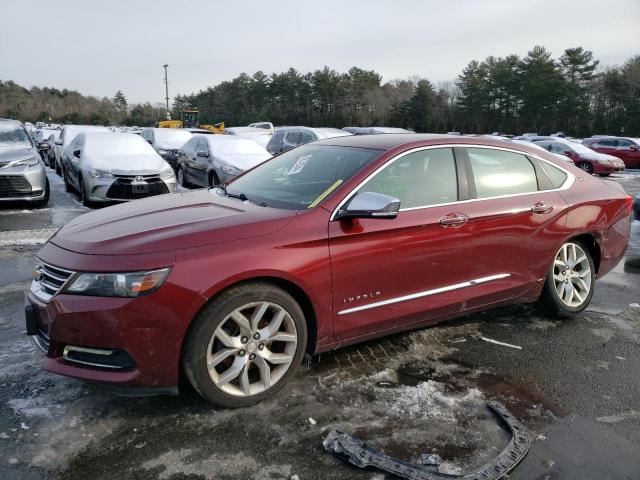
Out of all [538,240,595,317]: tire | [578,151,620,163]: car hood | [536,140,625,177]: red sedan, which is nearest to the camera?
→ [538,240,595,317]: tire

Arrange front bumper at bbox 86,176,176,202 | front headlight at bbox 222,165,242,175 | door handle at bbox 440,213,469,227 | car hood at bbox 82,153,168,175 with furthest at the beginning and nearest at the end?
front headlight at bbox 222,165,242,175 → car hood at bbox 82,153,168,175 → front bumper at bbox 86,176,176,202 → door handle at bbox 440,213,469,227

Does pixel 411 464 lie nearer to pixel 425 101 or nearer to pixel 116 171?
pixel 116 171

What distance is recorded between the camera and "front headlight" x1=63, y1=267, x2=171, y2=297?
2.60m

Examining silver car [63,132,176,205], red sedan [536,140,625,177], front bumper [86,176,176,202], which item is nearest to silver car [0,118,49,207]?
silver car [63,132,176,205]

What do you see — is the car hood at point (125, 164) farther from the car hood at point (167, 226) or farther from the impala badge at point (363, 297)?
the impala badge at point (363, 297)

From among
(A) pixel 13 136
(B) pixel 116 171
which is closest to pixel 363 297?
(B) pixel 116 171

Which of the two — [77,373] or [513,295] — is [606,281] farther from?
[77,373]

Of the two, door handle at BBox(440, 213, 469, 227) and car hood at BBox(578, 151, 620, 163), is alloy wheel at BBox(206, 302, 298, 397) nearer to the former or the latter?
door handle at BBox(440, 213, 469, 227)

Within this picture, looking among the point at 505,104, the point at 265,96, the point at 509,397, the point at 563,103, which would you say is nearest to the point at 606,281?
the point at 509,397

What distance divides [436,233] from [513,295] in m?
1.10

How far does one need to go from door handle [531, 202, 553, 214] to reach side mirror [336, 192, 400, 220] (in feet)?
5.03

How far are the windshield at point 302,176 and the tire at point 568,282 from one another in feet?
6.61

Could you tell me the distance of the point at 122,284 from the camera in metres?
2.61

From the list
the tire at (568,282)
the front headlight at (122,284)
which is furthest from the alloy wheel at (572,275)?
the front headlight at (122,284)
